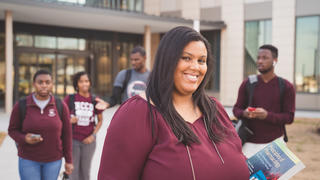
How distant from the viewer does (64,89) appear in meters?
20.8

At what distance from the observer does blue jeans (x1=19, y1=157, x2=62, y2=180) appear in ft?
11.4

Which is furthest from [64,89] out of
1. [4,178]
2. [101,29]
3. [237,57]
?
[4,178]

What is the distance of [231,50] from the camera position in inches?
823

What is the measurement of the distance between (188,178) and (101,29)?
2021 centimetres

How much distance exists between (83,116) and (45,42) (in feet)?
54.2

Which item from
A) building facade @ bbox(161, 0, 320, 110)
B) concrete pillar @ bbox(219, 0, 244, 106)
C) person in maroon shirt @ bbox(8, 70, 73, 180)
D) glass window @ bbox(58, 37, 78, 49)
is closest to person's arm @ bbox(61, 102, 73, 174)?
person in maroon shirt @ bbox(8, 70, 73, 180)

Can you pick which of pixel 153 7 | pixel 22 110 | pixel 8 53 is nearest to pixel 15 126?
pixel 22 110

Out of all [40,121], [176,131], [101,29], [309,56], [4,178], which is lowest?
[4,178]

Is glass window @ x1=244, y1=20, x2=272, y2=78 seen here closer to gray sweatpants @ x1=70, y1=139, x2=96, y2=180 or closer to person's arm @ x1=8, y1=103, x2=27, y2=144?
gray sweatpants @ x1=70, y1=139, x2=96, y2=180

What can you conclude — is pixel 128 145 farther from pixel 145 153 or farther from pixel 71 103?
pixel 71 103

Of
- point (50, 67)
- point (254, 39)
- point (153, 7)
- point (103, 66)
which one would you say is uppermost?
point (153, 7)

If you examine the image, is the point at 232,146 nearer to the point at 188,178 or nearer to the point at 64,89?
the point at 188,178

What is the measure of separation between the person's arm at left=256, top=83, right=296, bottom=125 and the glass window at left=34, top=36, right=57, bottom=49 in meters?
18.0

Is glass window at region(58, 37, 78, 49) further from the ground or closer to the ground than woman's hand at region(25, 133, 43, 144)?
further from the ground
